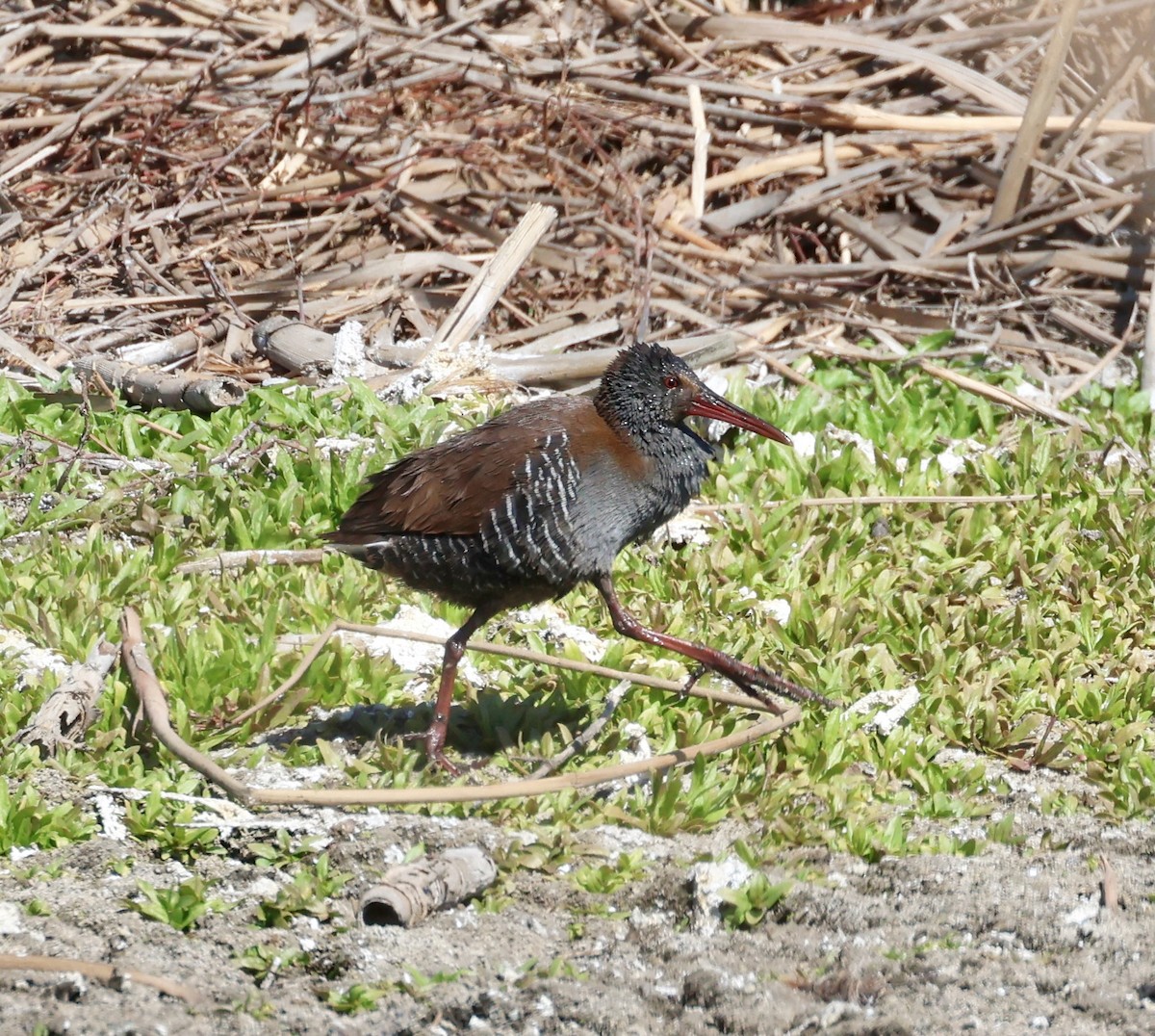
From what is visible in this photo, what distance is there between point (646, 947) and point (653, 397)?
6.04ft

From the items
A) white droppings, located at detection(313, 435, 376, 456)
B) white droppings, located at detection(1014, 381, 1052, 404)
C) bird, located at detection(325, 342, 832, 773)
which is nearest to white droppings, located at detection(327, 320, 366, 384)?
white droppings, located at detection(313, 435, 376, 456)

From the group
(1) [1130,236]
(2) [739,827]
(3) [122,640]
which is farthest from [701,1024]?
(1) [1130,236]

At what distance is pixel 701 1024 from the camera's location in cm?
341

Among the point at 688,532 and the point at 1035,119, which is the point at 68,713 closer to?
the point at 688,532

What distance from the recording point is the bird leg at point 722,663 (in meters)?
4.74

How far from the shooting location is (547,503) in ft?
15.3

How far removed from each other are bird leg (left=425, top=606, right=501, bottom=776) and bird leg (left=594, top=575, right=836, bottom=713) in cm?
37

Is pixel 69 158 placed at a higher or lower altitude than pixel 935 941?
higher

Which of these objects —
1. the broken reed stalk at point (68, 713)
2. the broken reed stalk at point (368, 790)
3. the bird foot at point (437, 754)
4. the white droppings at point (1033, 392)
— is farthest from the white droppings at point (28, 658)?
the white droppings at point (1033, 392)

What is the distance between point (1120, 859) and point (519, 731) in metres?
1.80

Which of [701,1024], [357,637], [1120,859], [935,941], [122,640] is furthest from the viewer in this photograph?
[357,637]

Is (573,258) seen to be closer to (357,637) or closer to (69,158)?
(69,158)

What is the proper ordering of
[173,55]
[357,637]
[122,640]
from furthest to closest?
[173,55]
[357,637]
[122,640]

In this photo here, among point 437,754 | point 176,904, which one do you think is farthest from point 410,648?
point 176,904
